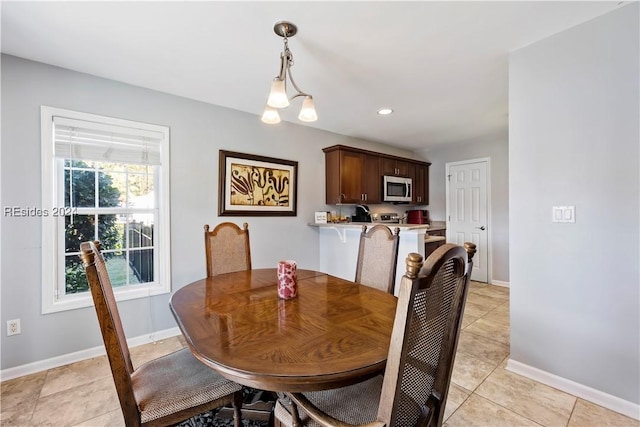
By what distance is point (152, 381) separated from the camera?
1.25 meters

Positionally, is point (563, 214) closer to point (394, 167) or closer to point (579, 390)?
point (579, 390)

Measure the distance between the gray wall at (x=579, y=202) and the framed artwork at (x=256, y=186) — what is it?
Result: 239cm

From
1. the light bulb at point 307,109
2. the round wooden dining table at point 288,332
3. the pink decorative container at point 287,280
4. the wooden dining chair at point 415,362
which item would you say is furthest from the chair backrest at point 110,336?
the light bulb at point 307,109

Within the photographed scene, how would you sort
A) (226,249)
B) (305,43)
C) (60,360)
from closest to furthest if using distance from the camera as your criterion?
(305,43) → (60,360) → (226,249)

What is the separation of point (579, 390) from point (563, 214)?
113cm

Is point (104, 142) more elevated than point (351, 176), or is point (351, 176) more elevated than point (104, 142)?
point (104, 142)

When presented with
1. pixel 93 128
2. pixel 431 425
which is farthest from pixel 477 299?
pixel 93 128

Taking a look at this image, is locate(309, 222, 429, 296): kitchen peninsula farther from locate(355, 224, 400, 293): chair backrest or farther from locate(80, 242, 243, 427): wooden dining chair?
locate(80, 242, 243, 427): wooden dining chair

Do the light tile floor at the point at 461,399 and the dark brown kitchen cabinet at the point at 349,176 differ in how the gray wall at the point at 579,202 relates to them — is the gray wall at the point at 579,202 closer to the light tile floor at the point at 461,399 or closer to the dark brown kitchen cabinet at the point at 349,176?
the light tile floor at the point at 461,399

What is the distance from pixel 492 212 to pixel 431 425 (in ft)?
13.8

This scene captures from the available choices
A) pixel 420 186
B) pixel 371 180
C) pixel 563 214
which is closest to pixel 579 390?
pixel 563 214

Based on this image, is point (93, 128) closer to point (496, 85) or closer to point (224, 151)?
point (224, 151)

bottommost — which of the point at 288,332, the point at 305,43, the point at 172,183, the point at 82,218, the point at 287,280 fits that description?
the point at 288,332

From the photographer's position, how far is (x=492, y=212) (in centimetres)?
441
